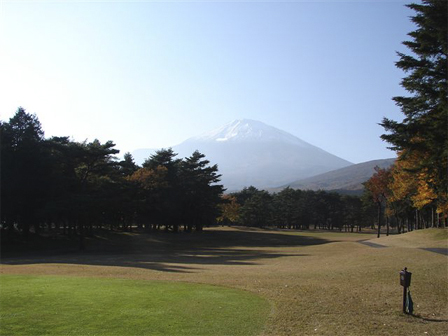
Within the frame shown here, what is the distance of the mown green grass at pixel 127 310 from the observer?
29.2 feet

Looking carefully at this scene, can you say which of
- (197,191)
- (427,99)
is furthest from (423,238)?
(197,191)

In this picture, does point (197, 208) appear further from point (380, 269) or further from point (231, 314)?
point (231, 314)

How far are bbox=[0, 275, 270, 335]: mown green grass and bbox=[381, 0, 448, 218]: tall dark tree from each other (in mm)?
12539

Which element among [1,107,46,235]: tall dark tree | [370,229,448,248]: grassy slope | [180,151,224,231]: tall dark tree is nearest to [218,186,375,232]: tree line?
[180,151,224,231]: tall dark tree

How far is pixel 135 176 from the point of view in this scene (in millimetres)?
62250

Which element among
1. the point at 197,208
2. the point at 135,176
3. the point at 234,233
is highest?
the point at 135,176

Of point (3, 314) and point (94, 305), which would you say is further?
point (94, 305)

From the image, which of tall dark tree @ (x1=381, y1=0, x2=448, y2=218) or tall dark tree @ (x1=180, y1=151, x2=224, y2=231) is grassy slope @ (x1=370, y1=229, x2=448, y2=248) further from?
tall dark tree @ (x1=180, y1=151, x2=224, y2=231)

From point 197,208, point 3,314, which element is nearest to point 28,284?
point 3,314

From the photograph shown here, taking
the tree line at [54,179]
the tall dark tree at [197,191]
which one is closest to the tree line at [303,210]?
the tall dark tree at [197,191]

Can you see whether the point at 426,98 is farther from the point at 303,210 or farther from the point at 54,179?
the point at 303,210

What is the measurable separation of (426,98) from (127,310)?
1780cm

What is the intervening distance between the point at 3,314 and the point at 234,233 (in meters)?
60.8

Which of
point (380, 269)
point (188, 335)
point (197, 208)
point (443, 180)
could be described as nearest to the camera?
Answer: point (188, 335)
